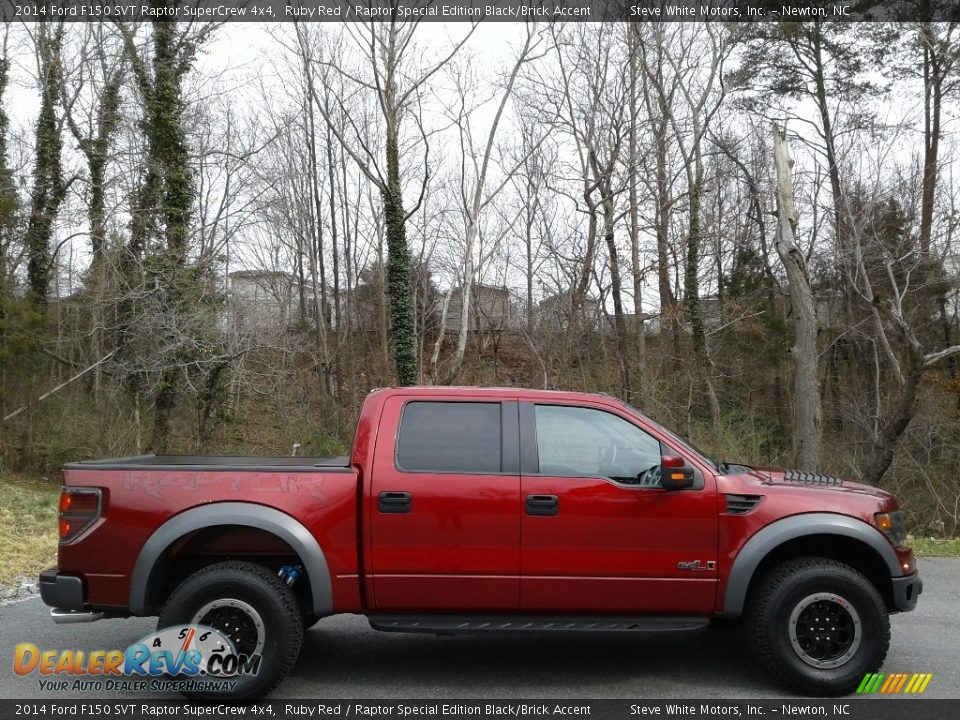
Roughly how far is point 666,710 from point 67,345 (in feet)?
→ 74.6

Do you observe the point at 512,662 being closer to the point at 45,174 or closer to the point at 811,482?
the point at 811,482

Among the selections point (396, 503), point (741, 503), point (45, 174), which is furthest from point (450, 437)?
point (45, 174)

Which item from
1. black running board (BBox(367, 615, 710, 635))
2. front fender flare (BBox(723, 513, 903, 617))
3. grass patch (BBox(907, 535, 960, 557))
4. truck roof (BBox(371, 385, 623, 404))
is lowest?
grass patch (BBox(907, 535, 960, 557))

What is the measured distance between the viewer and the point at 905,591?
16.2 feet

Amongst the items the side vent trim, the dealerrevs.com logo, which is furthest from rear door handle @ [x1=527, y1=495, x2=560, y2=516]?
the dealerrevs.com logo

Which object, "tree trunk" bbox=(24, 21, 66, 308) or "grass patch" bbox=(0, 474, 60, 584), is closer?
"grass patch" bbox=(0, 474, 60, 584)

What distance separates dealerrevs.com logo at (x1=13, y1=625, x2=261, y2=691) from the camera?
15.4 ft

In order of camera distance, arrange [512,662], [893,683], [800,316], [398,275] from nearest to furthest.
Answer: [893,683] < [512,662] < [800,316] < [398,275]

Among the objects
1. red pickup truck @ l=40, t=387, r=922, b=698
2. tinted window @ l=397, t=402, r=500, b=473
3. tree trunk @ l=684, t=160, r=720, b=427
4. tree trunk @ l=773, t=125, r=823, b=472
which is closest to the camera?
red pickup truck @ l=40, t=387, r=922, b=698

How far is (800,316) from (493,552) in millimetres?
13169

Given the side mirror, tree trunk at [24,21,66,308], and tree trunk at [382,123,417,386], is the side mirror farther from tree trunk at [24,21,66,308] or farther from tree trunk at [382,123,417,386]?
tree trunk at [24,21,66,308]

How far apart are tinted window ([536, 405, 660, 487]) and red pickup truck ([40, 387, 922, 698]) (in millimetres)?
57

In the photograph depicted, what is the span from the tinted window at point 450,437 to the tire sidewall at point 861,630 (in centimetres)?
196

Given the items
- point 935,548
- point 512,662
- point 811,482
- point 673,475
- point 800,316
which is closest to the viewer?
point 673,475
